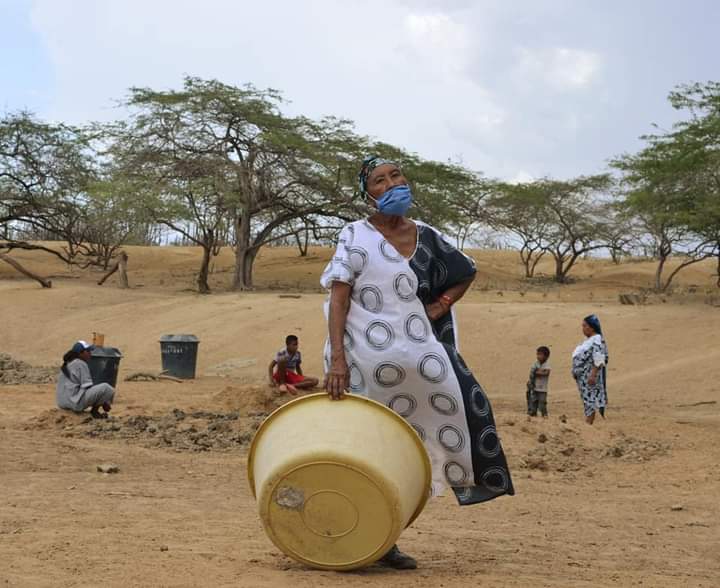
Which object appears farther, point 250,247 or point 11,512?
point 250,247

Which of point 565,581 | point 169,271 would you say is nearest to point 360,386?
point 565,581

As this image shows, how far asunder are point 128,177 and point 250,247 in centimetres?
425

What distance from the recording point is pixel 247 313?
22.2m

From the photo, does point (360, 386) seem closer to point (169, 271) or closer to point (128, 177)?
point (128, 177)

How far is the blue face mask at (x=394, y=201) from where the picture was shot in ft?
13.5

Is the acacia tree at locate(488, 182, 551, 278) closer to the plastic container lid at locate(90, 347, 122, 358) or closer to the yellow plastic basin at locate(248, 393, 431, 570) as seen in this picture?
the plastic container lid at locate(90, 347, 122, 358)

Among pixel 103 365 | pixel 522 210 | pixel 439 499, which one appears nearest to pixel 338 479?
pixel 439 499

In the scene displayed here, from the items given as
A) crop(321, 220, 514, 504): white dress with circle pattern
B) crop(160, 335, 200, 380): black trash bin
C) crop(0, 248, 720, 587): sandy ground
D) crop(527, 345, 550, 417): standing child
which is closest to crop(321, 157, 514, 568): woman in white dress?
crop(321, 220, 514, 504): white dress with circle pattern

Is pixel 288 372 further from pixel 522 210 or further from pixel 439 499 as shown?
pixel 522 210

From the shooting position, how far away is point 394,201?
13.5 feet

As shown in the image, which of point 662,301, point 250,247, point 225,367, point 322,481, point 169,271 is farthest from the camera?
point 169,271

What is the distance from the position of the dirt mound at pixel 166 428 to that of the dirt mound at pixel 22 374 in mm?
4959

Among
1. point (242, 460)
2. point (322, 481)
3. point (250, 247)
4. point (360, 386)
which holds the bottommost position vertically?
point (242, 460)

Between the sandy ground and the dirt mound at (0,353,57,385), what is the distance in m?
0.68
